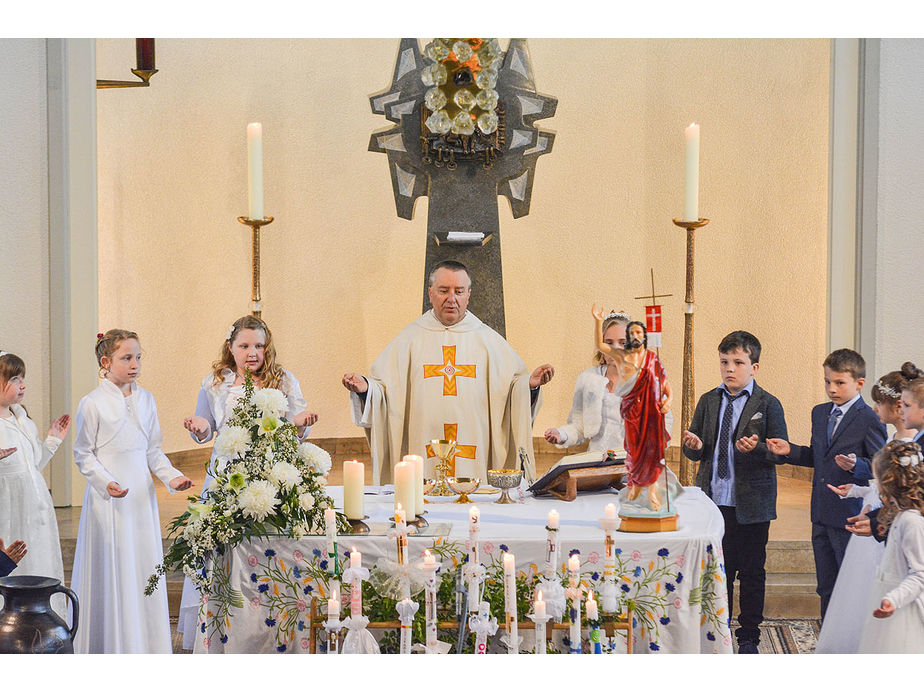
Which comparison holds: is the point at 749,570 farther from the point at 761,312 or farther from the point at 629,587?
the point at 761,312

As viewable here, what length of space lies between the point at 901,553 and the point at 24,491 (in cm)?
360

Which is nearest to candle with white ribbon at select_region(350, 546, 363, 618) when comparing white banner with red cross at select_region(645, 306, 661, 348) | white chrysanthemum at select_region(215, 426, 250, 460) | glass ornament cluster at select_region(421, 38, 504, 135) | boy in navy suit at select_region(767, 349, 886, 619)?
white chrysanthemum at select_region(215, 426, 250, 460)

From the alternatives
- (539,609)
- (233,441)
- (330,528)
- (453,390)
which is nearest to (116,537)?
(233,441)

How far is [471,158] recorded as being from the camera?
5.94m

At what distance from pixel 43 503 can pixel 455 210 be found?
2.69m

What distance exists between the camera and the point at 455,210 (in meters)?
5.97

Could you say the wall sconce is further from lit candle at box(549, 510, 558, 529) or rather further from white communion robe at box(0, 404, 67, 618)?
lit candle at box(549, 510, 558, 529)

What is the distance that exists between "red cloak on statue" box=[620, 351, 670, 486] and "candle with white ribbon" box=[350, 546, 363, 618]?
102cm

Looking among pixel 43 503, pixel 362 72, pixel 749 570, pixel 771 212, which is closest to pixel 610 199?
pixel 771 212

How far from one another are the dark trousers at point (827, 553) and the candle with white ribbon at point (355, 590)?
2.30 meters

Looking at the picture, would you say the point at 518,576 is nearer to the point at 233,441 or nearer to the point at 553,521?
the point at 553,521

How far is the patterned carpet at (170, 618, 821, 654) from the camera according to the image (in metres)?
4.91

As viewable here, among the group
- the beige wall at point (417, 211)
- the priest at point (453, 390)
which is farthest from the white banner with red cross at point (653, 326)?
the beige wall at point (417, 211)

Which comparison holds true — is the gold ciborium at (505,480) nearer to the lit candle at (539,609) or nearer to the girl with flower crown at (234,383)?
the lit candle at (539,609)
